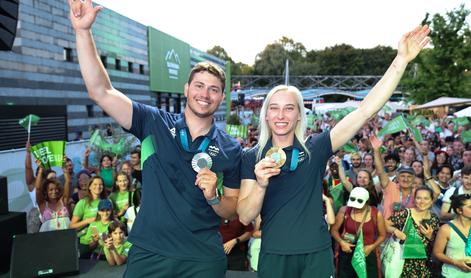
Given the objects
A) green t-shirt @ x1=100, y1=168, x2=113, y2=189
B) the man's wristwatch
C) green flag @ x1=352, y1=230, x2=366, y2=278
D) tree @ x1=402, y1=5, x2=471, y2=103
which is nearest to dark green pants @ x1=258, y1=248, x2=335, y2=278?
the man's wristwatch

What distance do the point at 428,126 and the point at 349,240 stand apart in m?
14.7

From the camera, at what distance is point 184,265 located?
7.49 feet

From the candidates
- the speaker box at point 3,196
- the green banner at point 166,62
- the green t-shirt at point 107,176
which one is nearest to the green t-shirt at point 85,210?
the speaker box at point 3,196

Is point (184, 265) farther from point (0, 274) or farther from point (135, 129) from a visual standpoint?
point (0, 274)

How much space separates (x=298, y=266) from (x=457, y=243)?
224 cm

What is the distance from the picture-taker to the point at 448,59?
88.4 ft

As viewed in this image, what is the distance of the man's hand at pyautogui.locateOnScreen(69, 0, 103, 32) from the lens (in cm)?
221

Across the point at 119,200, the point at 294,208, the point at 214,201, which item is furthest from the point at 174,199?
the point at 119,200

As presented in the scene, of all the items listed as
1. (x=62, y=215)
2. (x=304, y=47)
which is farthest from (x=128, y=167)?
(x=304, y=47)

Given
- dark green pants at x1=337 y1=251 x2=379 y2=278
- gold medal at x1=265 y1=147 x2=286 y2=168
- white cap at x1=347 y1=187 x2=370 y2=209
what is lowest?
dark green pants at x1=337 y1=251 x2=379 y2=278

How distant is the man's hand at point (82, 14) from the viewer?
2205 millimetres

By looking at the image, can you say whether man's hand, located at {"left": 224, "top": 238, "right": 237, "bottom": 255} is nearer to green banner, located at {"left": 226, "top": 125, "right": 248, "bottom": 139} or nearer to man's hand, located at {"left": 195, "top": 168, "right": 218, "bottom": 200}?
man's hand, located at {"left": 195, "top": 168, "right": 218, "bottom": 200}

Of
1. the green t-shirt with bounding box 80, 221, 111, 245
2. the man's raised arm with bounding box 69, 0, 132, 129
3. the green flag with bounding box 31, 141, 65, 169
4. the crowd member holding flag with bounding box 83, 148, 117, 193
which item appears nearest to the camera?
the man's raised arm with bounding box 69, 0, 132, 129

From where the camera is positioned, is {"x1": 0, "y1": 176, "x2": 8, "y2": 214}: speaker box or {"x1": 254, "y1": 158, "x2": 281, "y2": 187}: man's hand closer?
{"x1": 254, "y1": 158, "x2": 281, "y2": 187}: man's hand
